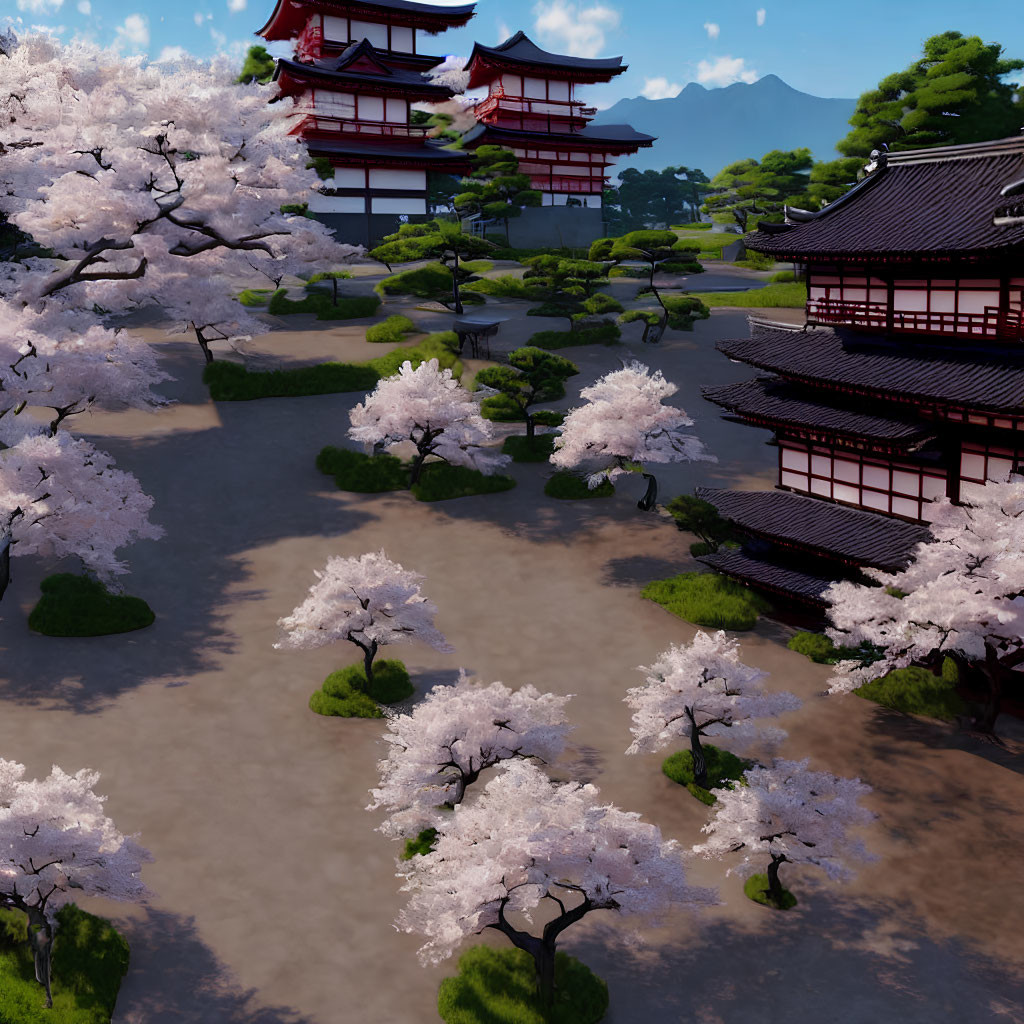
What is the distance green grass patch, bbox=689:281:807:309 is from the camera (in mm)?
57250

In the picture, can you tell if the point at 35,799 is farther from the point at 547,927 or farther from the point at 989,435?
the point at 989,435

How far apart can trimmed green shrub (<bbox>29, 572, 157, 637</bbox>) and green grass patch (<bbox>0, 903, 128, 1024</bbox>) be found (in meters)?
11.0

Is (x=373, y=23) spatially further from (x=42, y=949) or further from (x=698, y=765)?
(x=42, y=949)

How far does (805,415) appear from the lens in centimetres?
2695

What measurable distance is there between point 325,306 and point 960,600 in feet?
132

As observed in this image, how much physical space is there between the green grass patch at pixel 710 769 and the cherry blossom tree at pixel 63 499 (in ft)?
47.2

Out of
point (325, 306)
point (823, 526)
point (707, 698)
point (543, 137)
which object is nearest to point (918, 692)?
point (823, 526)

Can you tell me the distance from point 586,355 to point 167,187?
22147mm

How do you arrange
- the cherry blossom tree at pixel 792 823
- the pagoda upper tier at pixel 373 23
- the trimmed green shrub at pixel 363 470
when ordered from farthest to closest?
1. the pagoda upper tier at pixel 373 23
2. the trimmed green shrub at pixel 363 470
3. the cherry blossom tree at pixel 792 823

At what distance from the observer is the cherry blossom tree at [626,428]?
32.9 metres

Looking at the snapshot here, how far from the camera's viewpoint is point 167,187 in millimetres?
31125

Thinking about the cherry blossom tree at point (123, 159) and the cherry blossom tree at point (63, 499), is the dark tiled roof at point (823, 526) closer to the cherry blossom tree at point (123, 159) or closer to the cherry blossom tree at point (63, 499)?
the cherry blossom tree at point (63, 499)

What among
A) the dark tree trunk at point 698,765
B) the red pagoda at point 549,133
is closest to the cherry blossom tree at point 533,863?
the dark tree trunk at point 698,765

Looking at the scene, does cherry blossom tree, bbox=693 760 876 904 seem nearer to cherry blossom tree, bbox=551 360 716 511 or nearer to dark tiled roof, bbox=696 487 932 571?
dark tiled roof, bbox=696 487 932 571
